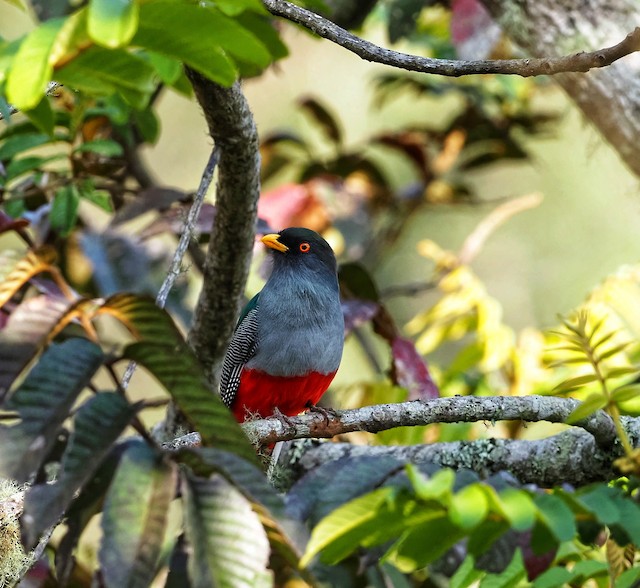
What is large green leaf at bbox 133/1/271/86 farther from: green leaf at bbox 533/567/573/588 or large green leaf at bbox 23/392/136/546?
green leaf at bbox 533/567/573/588

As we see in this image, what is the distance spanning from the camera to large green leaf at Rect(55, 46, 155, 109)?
1793 millimetres

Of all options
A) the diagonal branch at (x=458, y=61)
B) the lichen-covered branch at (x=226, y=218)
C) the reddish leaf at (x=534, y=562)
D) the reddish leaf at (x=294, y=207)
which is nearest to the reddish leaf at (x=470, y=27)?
the reddish leaf at (x=294, y=207)

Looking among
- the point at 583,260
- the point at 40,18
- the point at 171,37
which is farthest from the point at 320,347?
the point at 583,260

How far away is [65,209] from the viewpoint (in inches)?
169

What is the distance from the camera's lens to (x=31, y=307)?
194cm

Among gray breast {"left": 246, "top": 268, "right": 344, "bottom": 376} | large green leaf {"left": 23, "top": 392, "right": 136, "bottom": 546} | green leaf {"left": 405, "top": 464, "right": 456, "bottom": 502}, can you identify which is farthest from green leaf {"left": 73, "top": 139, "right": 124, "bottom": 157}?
green leaf {"left": 405, "top": 464, "right": 456, "bottom": 502}

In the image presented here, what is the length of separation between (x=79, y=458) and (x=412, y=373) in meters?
2.81

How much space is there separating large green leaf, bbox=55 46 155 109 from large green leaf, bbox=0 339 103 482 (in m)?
0.52

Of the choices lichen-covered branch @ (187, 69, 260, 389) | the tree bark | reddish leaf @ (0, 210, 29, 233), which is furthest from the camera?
the tree bark

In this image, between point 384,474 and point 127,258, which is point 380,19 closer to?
point 127,258

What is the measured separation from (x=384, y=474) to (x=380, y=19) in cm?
554

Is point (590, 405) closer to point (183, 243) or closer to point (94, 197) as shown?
A: point (183, 243)

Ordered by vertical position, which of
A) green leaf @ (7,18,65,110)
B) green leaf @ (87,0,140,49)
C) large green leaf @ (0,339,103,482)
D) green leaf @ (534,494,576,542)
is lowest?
large green leaf @ (0,339,103,482)

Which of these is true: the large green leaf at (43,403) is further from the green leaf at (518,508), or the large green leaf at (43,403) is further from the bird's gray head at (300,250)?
the bird's gray head at (300,250)
